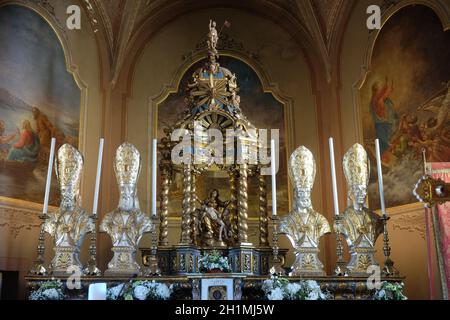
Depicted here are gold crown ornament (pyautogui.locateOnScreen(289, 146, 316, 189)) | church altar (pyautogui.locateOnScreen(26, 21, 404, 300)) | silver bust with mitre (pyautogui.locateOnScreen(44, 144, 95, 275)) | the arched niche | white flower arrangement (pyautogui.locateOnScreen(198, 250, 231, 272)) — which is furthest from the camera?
the arched niche

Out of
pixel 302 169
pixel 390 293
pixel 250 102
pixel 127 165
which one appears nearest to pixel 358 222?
pixel 302 169

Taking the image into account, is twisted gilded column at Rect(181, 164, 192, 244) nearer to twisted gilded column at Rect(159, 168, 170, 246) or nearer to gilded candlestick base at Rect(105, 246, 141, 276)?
twisted gilded column at Rect(159, 168, 170, 246)

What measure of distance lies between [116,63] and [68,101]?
1.61 m

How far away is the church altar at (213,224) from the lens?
5.96 meters

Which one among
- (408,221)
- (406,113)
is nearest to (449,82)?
(406,113)

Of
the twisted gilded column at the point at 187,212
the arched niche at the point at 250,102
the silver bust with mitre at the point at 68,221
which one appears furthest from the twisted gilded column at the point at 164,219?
the arched niche at the point at 250,102

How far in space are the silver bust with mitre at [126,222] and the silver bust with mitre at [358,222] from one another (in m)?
2.63

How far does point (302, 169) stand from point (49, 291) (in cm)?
371

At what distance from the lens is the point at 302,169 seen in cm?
720

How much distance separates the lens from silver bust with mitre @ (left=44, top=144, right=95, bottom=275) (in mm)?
6391

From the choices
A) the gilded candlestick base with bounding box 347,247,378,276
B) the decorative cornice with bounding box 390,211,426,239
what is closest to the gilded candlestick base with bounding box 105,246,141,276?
the gilded candlestick base with bounding box 347,247,378,276

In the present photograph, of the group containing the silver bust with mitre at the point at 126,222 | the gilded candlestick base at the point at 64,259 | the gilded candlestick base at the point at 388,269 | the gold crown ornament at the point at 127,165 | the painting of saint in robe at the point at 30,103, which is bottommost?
the gilded candlestick base at the point at 388,269

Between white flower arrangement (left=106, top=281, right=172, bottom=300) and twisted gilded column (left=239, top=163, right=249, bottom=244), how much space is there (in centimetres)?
218

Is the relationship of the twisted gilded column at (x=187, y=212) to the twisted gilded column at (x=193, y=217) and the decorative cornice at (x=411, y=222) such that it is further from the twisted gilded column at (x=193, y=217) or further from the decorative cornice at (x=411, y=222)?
the decorative cornice at (x=411, y=222)
